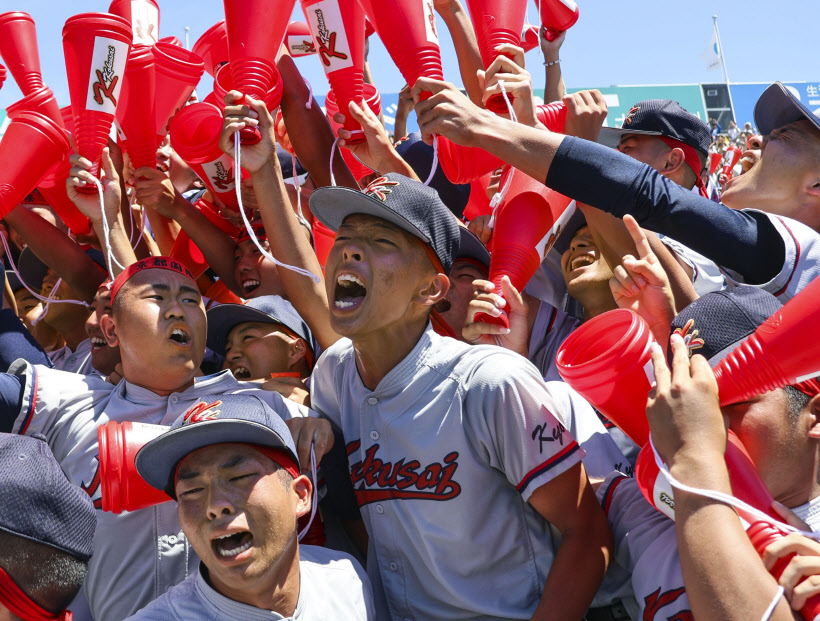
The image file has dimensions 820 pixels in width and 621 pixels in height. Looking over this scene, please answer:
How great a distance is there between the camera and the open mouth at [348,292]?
255cm

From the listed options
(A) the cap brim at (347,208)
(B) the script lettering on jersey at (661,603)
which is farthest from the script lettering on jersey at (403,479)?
(A) the cap brim at (347,208)

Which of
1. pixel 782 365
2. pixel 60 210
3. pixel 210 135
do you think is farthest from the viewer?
pixel 60 210

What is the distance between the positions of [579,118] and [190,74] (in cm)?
165

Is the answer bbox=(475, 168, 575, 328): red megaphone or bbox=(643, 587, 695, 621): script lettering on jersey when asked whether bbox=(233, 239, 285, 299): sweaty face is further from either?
bbox=(643, 587, 695, 621): script lettering on jersey

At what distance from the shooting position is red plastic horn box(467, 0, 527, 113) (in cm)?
310

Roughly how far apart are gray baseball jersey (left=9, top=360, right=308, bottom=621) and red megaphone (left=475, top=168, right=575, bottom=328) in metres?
0.85

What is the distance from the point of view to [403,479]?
2395 millimetres

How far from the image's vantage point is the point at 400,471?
2.41m

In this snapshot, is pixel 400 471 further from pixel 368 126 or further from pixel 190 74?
pixel 190 74

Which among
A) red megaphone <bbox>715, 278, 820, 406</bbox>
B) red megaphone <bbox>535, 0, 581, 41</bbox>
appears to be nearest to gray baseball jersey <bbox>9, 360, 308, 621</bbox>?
red megaphone <bbox>715, 278, 820, 406</bbox>

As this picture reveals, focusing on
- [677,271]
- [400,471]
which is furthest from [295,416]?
[677,271]

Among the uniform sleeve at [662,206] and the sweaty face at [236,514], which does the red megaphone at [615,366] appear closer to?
the uniform sleeve at [662,206]

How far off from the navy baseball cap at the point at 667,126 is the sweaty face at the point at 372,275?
164 centimetres

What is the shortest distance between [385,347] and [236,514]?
0.68 metres
